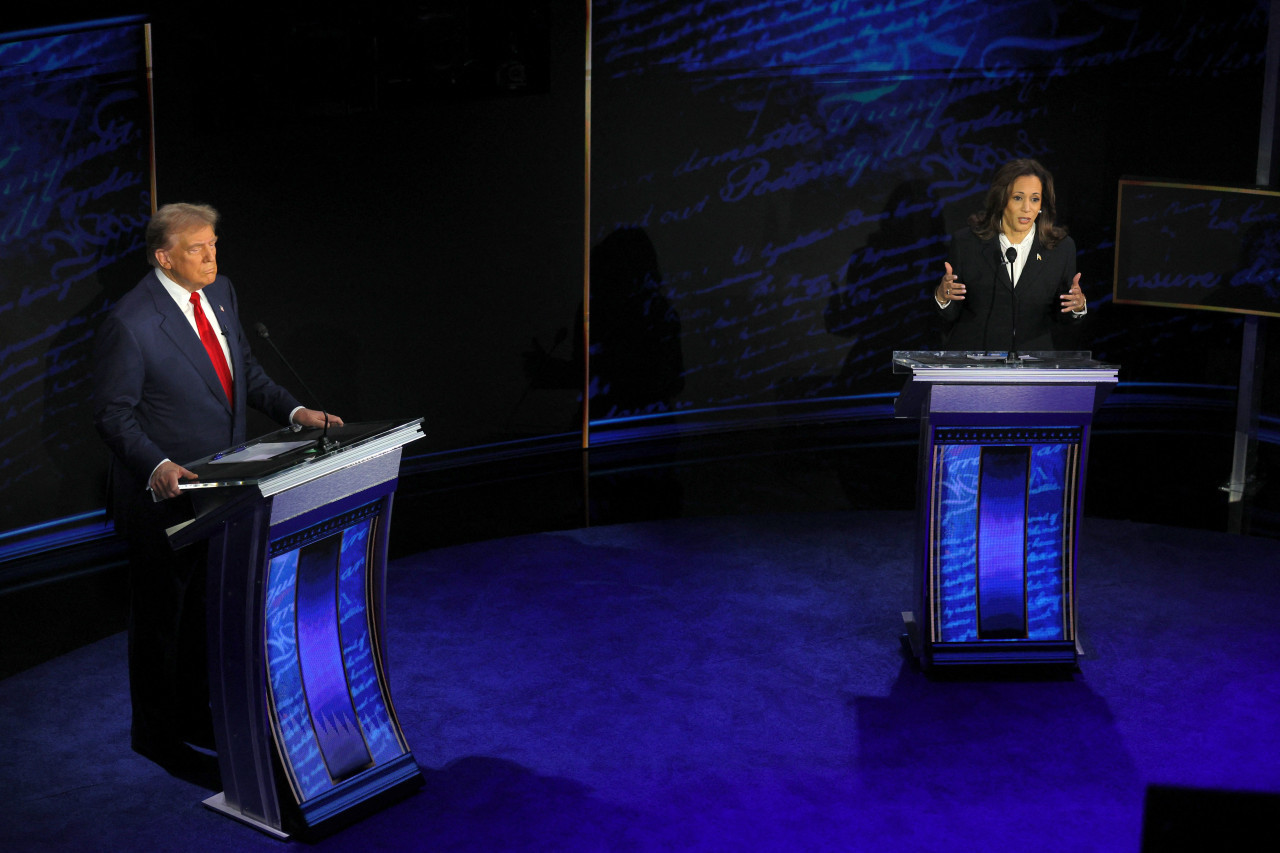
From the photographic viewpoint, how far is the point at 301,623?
282 cm

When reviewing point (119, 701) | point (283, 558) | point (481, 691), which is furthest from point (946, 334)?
point (119, 701)

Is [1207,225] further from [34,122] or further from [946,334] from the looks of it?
[34,122]

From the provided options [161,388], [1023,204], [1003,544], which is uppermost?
[1023,204]

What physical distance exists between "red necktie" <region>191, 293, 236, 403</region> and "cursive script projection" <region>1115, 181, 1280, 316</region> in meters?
4.55


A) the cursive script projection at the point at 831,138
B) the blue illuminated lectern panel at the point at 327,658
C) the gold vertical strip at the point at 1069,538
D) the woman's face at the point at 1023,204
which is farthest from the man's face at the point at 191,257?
the cursive script projection at the point at 831,138

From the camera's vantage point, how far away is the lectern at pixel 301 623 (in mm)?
2670

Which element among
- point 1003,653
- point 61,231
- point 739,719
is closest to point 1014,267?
point 1003,653

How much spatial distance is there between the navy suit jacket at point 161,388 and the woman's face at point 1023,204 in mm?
2530

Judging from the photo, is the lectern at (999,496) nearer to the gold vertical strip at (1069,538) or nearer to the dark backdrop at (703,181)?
the gold vertical strip at (1069,538)

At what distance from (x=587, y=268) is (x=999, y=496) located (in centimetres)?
360

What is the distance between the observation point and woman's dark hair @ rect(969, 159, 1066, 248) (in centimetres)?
424

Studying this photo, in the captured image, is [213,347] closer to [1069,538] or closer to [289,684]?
[289,684]

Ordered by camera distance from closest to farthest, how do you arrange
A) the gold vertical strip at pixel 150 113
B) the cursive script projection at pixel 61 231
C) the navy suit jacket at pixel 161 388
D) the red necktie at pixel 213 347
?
the navy suit jacket at pixel 161 388 < the red necktie at pixel 213 347 < the cursive script projection at pixel 61 231 < the gold vertical strip at pixel 150 113

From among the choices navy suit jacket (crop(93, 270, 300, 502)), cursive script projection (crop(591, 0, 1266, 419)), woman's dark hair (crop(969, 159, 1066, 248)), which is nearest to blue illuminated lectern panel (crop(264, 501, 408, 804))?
navy suit jacket (crop(93, 270, 300, 502))
